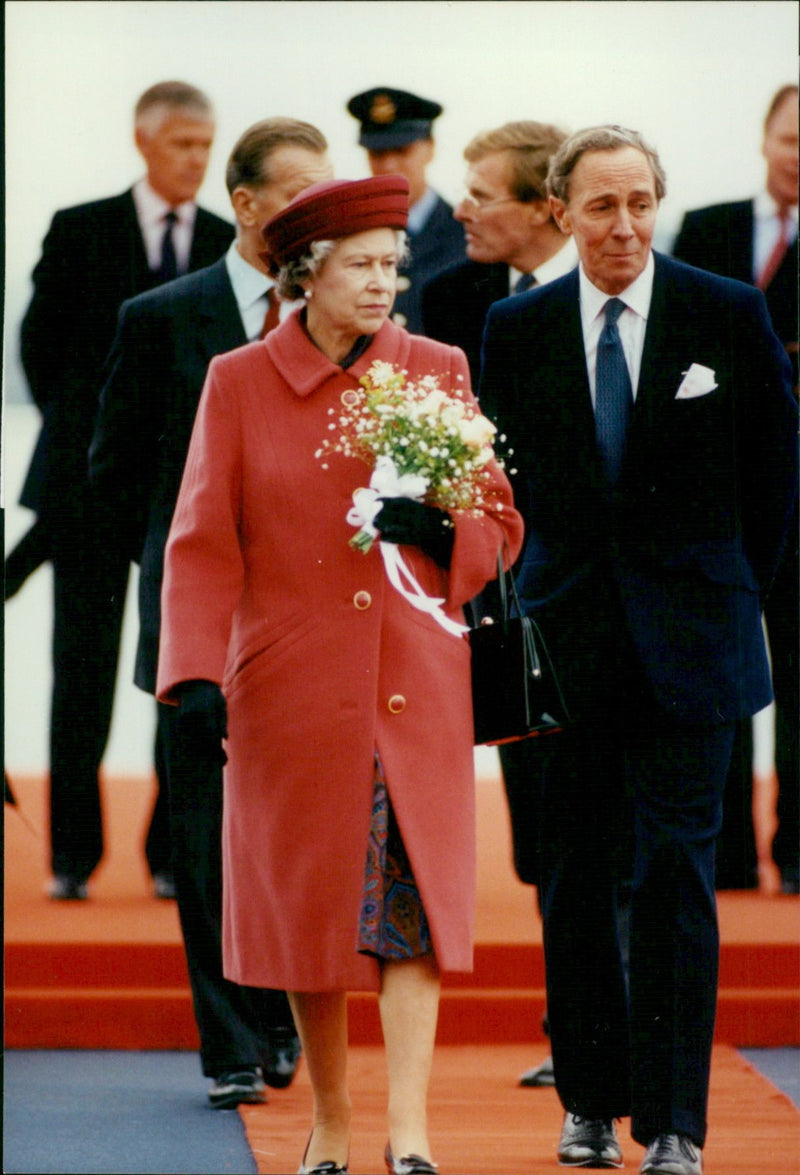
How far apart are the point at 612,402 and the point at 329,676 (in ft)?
2.53

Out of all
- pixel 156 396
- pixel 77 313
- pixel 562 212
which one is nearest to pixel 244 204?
pixel 156 396

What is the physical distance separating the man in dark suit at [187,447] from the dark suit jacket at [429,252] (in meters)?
0.99

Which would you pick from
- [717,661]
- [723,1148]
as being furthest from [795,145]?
[723,1148]

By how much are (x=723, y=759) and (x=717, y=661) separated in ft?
0.59

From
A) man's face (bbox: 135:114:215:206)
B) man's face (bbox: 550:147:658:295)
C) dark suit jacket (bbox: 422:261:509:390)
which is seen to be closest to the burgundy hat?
man's face (bbox: 550:147:658:295)

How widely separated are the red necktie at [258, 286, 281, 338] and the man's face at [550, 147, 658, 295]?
3.09 feet

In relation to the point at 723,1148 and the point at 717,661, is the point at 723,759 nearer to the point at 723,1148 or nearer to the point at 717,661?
the point at 717,661

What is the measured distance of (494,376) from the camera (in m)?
4.90

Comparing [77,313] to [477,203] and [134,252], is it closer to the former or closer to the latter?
[134,252]

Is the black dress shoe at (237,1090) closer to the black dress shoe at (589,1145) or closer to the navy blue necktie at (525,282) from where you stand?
the black dress shoe at (589,1145)

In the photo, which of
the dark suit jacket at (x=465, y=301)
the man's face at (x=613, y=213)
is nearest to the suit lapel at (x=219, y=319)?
the dark suit jacket at (x=465, y=301)

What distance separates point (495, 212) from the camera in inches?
223

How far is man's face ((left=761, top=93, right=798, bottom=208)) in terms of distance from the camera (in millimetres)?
6742

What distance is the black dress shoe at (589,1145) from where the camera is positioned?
466cm
